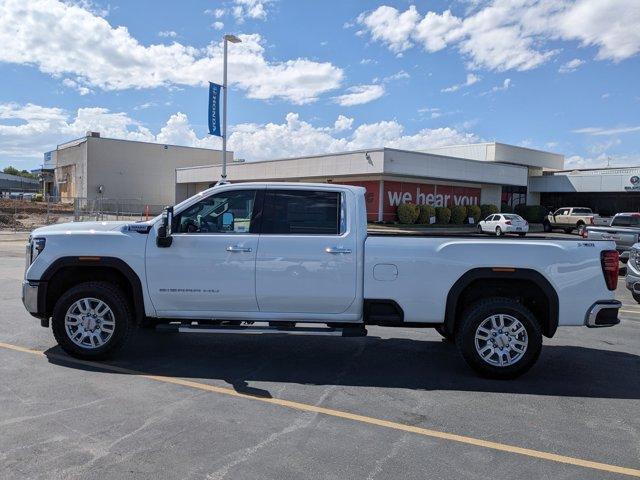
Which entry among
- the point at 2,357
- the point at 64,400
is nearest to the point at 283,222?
the point at 64,400

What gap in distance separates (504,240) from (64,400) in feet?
14.8

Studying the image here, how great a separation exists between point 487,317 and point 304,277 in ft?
6.30

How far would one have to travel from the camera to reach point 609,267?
568 centimetres

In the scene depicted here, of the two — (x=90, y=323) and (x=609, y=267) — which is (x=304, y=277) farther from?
(x=609, y=267)

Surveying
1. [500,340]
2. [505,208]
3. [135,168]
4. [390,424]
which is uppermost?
[135,168]

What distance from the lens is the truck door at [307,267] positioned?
5.80m

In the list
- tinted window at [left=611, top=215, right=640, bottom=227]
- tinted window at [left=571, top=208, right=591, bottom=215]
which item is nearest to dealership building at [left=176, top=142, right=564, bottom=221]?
tinted window at [left=571, top=208, right=591, bottom=215]

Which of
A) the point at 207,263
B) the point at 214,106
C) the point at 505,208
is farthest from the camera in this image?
the point at 505,208

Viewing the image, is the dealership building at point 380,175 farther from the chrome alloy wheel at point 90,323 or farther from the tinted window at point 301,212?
the chrome alloy wheel at point 90,323

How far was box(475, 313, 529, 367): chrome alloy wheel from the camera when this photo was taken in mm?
5758

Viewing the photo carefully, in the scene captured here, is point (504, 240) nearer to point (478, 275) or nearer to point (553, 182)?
point (478, 275)

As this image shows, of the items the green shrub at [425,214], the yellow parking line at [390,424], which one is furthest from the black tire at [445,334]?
the green shrub at [425,214]

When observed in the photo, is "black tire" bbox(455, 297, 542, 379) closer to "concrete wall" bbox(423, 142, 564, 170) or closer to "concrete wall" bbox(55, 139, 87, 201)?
"concrete wall" bbox(423, 142, 564, 170)

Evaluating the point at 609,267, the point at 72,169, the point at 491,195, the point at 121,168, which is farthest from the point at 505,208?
the point at 609,267
